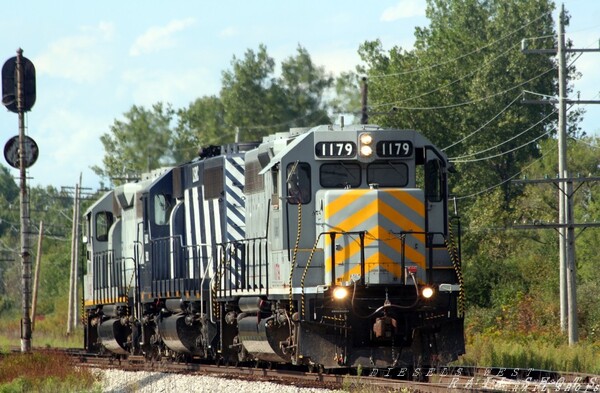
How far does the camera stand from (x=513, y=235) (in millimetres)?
46469

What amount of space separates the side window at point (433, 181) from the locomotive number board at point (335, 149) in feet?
4.07

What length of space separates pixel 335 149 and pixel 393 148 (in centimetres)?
88

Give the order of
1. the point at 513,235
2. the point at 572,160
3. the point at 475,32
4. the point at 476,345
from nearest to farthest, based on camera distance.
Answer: the point at 476,345 → the point at 513,235 → the point at 572,160 → the point at 475,32

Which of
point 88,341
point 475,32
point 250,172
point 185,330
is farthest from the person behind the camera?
point 475,32

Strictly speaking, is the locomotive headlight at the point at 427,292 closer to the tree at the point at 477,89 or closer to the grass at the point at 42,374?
the grass at the point at 42,374

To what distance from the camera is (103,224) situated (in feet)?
93.9

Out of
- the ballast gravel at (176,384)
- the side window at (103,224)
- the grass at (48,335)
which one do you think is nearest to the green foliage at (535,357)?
the ballast gravel at (176,384)

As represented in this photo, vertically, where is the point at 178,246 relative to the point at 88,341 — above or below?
above

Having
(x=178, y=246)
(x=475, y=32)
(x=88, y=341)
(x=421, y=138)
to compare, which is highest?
(x=475, y=32)

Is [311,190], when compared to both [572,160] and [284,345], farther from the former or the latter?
Answer: [572,160]

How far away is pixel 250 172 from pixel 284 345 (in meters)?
3.38

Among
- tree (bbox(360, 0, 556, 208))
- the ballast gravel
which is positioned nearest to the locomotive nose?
the ballast gravel

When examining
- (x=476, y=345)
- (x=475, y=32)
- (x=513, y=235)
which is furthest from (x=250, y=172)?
(x=475, y=32)

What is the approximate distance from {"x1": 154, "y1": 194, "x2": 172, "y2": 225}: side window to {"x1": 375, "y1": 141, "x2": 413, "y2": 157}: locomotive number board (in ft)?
26.5
